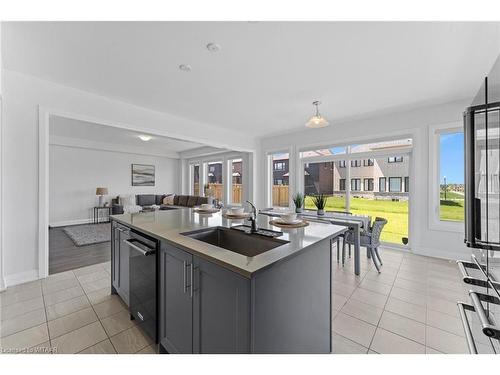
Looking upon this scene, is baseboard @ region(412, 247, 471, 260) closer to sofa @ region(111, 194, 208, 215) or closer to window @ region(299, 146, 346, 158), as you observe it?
window @ region(299, 146, 346, 158)

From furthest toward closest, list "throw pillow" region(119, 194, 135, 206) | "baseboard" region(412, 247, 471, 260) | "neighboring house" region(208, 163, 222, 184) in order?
"neighboring house" region(208, 163, 222, 184) → "throw pillow" region(119, 194, 135, 206) → "baseboard" region(412, 247, 471, 260)

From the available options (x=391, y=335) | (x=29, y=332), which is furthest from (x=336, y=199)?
(x=29, y=332)

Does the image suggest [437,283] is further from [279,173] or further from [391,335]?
[279,173]

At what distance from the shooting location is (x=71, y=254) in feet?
11.9

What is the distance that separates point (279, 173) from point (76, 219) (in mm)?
6198

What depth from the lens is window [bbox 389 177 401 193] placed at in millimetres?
4148

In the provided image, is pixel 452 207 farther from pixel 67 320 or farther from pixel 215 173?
pixel 215 173

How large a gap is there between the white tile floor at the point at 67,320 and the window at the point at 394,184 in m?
4.54

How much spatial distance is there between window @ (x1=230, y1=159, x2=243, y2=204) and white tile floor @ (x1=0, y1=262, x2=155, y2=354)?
481 cm

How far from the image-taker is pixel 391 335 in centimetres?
173

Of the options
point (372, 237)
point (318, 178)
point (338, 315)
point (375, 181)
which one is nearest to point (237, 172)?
point (318, 178)

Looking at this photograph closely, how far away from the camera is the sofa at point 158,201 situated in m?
7.08

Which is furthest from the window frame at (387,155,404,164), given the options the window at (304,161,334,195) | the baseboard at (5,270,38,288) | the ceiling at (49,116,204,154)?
the baseboard at (5,270,38,288)

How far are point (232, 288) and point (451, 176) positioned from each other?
14.2 feet
